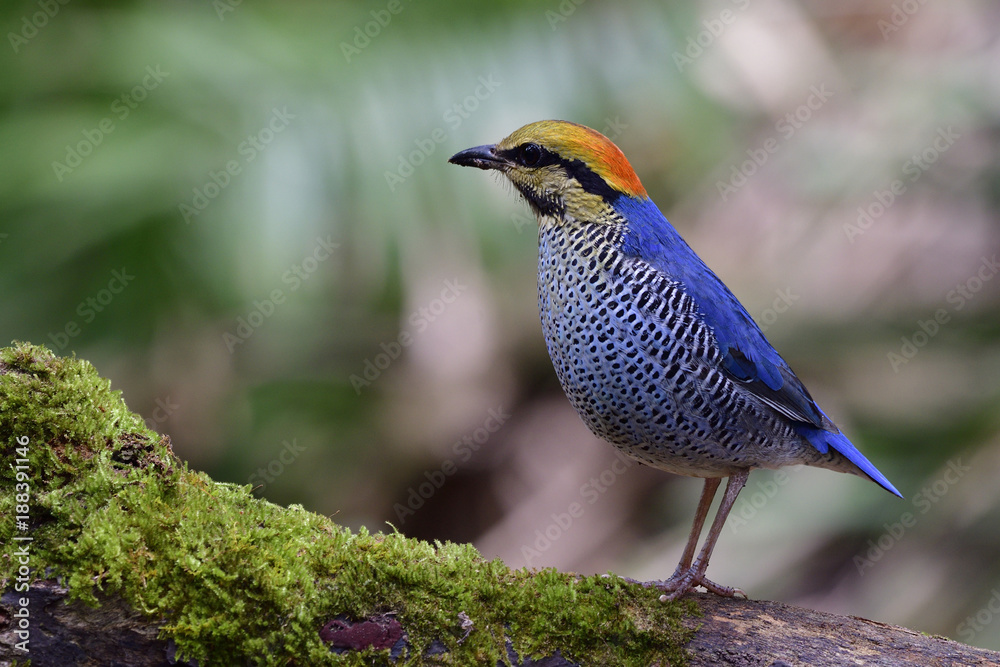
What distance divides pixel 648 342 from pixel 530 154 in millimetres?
1047

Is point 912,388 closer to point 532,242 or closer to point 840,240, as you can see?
point 840,240

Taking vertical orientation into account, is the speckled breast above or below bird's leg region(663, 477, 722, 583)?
above

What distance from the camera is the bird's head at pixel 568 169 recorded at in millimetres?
3766

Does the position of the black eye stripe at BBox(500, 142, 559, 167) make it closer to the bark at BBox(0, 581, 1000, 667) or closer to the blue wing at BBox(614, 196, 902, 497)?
the blue wing at BBox(614, 196, 902, 497)

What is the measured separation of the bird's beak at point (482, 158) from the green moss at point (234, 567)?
177 centimetres

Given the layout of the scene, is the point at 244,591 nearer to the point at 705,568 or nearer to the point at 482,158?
the point at 705,568

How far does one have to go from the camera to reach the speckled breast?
11.3 ft

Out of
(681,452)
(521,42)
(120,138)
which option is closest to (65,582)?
(681,452)

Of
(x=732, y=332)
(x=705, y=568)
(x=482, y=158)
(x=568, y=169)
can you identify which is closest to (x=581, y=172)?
(x=568, y=169)

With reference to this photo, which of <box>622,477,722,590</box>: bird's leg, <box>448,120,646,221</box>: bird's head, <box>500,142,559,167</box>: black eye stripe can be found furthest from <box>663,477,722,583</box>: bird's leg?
<box>500,142,559,167</box>: black eye stripe

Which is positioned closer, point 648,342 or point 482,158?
point 648,342

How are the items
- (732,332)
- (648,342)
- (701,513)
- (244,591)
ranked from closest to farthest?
(244,591) → (648,342) → (732,332) → (701,513)

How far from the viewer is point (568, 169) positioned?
3812 mm

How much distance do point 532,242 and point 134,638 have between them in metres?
4.73
